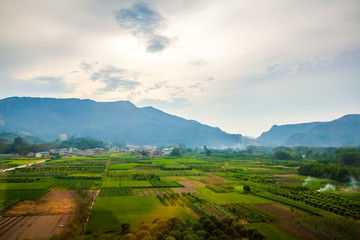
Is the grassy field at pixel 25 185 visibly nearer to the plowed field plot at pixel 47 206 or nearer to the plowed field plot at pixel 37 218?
the plowed field plot at pixel 47 206

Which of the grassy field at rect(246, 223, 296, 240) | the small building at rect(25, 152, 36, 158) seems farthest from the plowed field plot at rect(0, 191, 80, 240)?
the small building at rect(25, 152, 36, 158)

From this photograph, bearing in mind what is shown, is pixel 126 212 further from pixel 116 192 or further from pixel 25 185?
pixel 25 185

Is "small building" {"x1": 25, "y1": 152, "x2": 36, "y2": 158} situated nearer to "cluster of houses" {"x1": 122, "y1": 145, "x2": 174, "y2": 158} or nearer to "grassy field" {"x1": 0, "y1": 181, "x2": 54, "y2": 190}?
"cluster of houses" {"x1": 122, "y1": 145, "x2": 174, "y2": 158}

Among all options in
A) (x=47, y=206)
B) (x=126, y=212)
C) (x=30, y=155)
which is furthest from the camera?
(x=30, y=155)

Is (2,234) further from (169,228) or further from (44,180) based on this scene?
(44,180)

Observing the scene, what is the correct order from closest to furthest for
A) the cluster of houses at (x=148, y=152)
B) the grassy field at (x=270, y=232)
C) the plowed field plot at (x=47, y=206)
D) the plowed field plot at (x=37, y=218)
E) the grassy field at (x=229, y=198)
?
the plowed field plot at (x=37, y=218), the grassy field at (x=270, y=232), the plowed field plot at (x=47, y=206), the grassy field at (x=229, y=198), the cluster of houses at (x=148, y=152)

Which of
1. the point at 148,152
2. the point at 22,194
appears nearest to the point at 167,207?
the point at 22,194

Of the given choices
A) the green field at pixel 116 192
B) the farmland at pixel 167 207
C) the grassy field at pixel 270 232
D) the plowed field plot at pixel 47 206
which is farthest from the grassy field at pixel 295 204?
the plowed field plot at pixel 47 206
